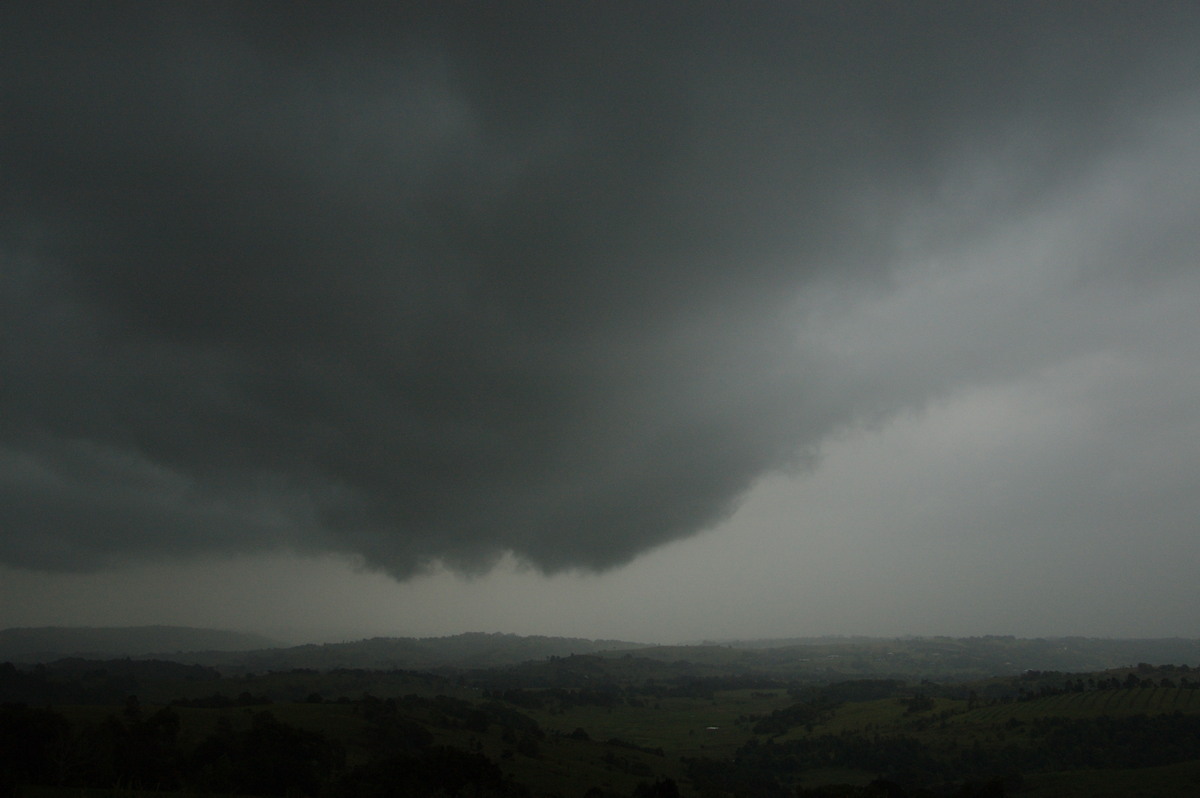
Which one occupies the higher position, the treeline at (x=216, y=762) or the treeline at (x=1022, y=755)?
the treeline at (x=216, y=762)

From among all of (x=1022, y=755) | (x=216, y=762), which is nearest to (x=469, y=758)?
(x=216, y=762)

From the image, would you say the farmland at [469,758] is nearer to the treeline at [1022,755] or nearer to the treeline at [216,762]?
the treeline at [216,762]

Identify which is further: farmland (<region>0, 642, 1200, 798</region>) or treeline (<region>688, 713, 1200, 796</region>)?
treeline (<region>688, 713, 1200, 796</region>)

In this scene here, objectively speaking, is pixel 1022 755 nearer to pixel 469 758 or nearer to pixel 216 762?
pixel 469 758

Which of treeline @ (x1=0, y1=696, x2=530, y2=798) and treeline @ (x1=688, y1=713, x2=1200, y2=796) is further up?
treeline @ (x1=0, y1=696, x2=530, y2=798)

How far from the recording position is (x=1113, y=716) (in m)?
192

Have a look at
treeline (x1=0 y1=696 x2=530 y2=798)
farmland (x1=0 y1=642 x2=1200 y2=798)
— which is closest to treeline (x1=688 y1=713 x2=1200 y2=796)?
farmland (x1=0 y1=642 x2=1200 y2=798)

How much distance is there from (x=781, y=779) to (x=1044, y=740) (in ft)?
250

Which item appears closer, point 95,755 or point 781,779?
point 95,755

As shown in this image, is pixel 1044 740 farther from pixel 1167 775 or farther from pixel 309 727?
pixel 309 727

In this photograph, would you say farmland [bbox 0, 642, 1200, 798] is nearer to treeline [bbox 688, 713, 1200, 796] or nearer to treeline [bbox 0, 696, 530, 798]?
treeline [bbox 0, 696, 530, 798]

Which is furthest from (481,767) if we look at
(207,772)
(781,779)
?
(781,779)

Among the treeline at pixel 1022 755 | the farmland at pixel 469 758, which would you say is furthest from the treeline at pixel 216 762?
the treeline at pixel 1022 755

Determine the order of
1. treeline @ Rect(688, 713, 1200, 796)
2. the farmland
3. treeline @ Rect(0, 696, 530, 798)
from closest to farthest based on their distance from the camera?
treeline @ Rect(0, 696, 530, 798) → the farmland → treeline @ Rect(688, 713, 1200, 796)
